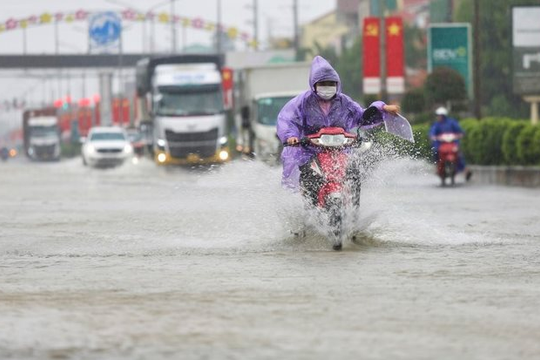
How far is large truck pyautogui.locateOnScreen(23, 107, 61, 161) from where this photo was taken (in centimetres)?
11119

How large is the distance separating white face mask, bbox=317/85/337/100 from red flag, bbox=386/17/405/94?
4245 centimetres

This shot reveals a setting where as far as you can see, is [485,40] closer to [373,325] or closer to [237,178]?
[237,178]

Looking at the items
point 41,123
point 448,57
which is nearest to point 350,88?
point 41,123

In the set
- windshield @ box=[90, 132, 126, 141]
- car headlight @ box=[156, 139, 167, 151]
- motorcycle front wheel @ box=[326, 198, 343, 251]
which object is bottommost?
windshield @ box=[90, 132, 126, 141]

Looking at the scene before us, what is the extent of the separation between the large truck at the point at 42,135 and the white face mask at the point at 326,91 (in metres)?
96.3

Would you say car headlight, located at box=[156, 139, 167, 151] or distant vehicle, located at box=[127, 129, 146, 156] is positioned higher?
car headlight, located at box=[156, 139, 167, 151]

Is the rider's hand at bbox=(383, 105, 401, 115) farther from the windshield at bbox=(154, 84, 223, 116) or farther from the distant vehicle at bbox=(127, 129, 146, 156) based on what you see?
the distant vehicle at bbox=(127, 129, 146, 156)

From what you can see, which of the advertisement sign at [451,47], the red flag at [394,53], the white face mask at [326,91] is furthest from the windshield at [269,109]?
the white face mask at [326,91]

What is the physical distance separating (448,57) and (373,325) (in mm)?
43410

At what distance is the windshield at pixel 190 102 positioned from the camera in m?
51.8

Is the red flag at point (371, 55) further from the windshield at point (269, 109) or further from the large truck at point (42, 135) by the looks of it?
the large truck at point (42, 135)

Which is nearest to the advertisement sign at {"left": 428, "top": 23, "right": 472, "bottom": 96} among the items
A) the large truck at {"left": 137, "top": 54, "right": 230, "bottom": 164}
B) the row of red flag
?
the row of red flag

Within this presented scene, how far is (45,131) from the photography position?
4417 inches

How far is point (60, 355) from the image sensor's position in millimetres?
7457
